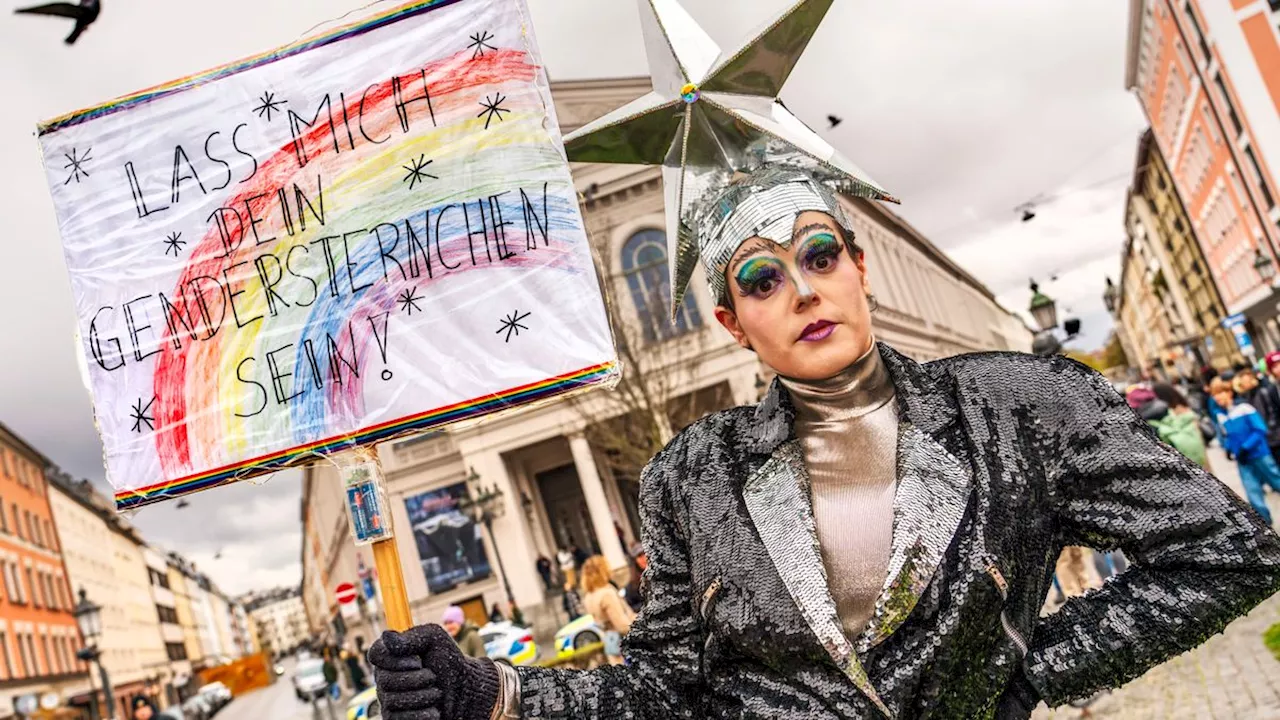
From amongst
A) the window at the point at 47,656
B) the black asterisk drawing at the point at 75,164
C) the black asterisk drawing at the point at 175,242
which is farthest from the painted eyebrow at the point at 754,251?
the window at the point at 47,656

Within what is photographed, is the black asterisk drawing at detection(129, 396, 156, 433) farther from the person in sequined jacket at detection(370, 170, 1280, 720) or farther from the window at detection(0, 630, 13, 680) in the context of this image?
the window at detection(0, 630, 13, 680)

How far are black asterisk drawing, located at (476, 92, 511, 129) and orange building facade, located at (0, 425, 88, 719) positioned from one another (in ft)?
128

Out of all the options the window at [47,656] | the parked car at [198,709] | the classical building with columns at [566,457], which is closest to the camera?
the classical building with columns at [566,457]

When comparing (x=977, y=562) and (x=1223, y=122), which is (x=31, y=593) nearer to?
(x=977, y=562)

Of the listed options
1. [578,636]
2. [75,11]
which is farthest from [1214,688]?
[578,636]

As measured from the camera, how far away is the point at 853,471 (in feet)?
6.59

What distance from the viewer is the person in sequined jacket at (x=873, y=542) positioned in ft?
5.88

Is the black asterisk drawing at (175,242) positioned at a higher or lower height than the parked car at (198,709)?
higher

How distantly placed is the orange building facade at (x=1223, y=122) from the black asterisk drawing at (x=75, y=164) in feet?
123

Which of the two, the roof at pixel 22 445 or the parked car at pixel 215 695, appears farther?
the parked car at pixel 215 695

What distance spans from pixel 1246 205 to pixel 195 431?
1745 inches

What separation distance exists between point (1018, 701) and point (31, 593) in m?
47.9

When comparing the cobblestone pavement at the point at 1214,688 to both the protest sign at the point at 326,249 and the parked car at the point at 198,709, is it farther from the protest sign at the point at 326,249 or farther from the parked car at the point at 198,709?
the parked car at the point at 198,709

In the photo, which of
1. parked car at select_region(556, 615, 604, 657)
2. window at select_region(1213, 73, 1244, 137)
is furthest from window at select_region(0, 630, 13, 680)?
window at select_region(1213, 73, 1244, 137)
